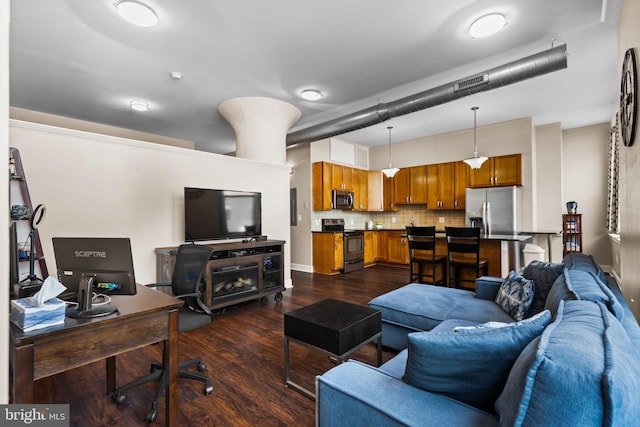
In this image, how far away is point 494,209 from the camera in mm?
5992

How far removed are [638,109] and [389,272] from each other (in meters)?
4.99

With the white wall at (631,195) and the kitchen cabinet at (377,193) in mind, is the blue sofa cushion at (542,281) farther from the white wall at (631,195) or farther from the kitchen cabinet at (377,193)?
the kitchen cabinet at (377,193)

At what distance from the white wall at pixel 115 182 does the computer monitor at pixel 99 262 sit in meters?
1.92

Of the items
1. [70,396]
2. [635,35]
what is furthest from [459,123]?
[70,396]

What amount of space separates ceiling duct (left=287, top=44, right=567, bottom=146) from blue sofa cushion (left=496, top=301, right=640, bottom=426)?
10.8 ft

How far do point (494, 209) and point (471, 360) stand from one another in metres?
5.68

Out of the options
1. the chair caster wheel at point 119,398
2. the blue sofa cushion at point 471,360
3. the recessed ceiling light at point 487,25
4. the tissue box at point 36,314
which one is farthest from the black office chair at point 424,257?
the tissue box at point 36,314

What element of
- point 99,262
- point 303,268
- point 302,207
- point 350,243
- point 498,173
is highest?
point 498,173

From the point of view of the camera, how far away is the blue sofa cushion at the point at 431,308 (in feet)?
7.85

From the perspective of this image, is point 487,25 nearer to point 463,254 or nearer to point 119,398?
point 463,254

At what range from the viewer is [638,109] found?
2.02 meters

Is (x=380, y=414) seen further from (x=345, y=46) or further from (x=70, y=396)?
(x=345, y=46)

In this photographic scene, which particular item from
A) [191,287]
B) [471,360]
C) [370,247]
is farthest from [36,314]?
[370,247]

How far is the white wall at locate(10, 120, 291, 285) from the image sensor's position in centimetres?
307
